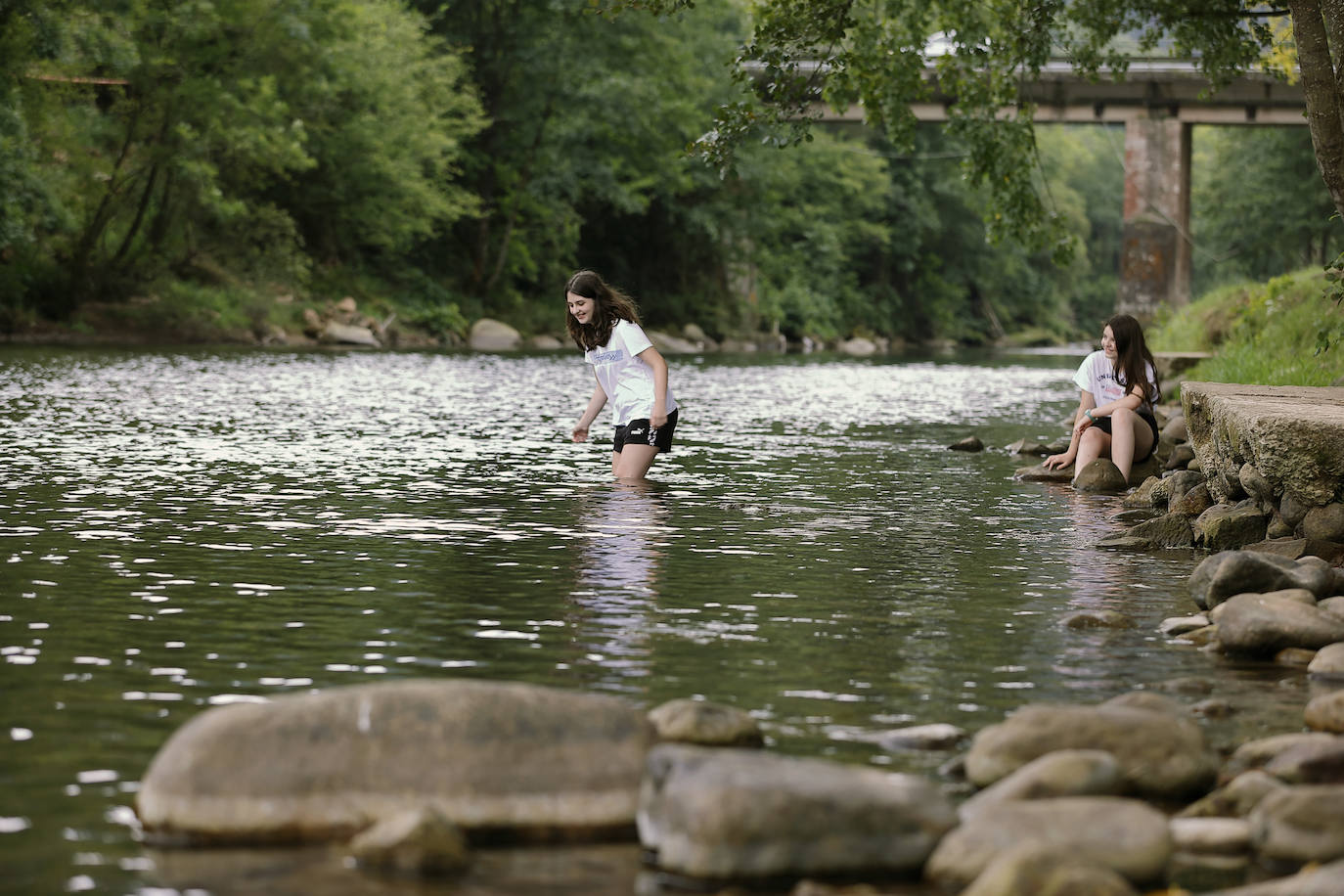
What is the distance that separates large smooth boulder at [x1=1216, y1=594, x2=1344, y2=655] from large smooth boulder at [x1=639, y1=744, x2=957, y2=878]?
9.62 ft

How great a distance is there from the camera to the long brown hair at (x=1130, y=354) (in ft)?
44.7

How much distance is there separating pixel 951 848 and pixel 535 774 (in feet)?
3.78

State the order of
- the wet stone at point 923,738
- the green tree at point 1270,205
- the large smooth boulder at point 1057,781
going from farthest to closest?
the green tree at point 1270,205, the wet stone at point 923,738, the large smooth boulder at point 1057,781

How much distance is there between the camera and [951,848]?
14.2 ft

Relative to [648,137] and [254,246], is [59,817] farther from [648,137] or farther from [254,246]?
[648,137]

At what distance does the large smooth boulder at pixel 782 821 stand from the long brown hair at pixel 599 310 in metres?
8.33

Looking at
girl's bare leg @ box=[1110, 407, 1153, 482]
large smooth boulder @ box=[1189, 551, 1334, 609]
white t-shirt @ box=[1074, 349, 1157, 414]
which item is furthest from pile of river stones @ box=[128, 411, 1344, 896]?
girl's bare leg @ box=[1110, 407, 1153, 482]

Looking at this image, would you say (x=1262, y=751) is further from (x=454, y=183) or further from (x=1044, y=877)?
(x=454, y=183)

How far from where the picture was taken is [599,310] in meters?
12.8

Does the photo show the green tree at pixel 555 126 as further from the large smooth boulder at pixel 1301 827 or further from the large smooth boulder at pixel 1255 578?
the large smooth boulder at pixel 1301 827

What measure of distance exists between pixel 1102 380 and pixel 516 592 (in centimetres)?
724

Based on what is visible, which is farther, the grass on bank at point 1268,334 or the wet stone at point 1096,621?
the grass on bank at point 1268,334

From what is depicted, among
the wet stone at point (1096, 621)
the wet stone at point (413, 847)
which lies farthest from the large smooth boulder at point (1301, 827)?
the wet stone at point (1096, 621)

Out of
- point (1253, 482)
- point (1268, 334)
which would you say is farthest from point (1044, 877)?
point (1268, 334)
